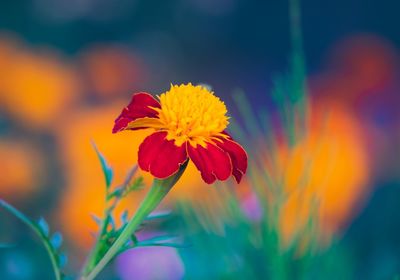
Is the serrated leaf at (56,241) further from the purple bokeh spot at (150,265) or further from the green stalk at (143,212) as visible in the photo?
the purple bokeh spot at (150,265)

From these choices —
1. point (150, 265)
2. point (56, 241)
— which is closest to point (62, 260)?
point (56, 241)

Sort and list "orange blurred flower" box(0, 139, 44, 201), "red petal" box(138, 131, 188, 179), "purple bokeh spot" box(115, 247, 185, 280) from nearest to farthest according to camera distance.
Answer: "red petal" box(138, 131, 188, 179), "purple bokeh spot" box(115, 247, 185, 280), "orange blurred flower" box(0, 139, 44, 201)

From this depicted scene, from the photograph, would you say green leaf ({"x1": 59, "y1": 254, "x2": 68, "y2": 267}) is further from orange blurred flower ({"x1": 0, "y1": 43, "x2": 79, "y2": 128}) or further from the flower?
orange blurred flower ({"x1": 0, "y1": 43, "x2": 79, "y2": 128})

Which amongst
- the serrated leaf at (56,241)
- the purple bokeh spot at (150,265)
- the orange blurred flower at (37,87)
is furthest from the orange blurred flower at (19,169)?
the serrated leaf at (56,241)

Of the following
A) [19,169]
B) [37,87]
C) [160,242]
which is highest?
[37,87]

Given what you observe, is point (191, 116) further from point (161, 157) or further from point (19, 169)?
point (19, 169)

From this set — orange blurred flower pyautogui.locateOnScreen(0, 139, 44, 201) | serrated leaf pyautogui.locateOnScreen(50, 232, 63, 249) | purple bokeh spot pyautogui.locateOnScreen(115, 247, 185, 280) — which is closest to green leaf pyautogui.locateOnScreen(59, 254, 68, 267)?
serrated leaf pyautogui.locateOnScreen(50, 232, 63, 249)

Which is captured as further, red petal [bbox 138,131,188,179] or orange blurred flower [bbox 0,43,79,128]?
orange blurred flower [bbox 0,43,79,128]

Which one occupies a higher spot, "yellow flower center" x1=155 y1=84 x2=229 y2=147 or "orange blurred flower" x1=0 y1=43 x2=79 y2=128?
"orange blurred flower" x1=0 y1=43 x2=79 y2=128
